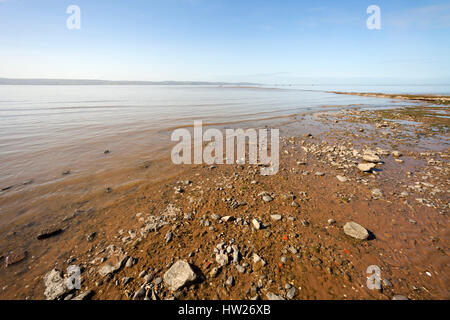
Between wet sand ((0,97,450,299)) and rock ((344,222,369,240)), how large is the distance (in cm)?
14

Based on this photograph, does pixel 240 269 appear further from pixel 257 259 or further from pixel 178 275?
pixel 178 275

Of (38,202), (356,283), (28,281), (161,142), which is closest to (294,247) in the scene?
(356,283)

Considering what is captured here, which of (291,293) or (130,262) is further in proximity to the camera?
(130,262)

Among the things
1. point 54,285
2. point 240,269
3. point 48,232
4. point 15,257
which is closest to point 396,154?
point 240,269

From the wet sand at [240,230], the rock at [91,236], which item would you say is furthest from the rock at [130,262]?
the rock at [91,236]

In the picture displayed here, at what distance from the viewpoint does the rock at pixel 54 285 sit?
291 cm

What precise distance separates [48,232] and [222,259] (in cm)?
437

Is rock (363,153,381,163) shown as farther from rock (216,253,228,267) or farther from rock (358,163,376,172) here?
rock (216,253,228,267)

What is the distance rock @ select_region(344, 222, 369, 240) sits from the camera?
384cm

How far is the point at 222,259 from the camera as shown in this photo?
341cm

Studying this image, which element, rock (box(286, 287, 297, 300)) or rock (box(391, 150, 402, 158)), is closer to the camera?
rock (box(286, 287, 297, 300))

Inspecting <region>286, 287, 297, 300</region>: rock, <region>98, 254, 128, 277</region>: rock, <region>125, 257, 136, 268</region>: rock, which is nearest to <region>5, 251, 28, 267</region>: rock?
<region>98, 254, 128, 277</region>: rock
